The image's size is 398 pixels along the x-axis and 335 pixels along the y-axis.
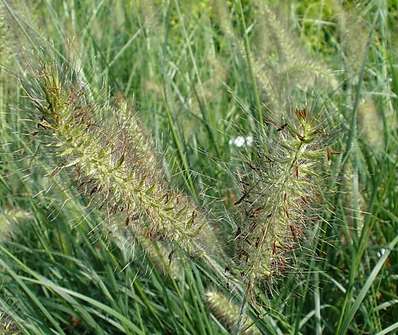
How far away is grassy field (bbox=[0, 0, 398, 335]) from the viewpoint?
1235mm

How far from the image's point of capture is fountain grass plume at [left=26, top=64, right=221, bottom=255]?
1.14 m

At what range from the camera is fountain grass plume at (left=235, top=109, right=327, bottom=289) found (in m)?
1.15

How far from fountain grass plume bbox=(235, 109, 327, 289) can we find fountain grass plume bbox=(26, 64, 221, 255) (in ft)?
0.32

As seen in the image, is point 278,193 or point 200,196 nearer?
point 278,193

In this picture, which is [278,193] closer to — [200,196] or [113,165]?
[113,165]

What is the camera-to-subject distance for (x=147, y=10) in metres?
2.15

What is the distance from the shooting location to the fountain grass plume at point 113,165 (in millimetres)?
1138

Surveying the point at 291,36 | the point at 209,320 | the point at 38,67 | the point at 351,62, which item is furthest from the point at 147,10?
the point at 38,67

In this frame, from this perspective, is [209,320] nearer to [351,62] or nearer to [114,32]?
[351,62]

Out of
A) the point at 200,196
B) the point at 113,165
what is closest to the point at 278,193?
the point at 113,165

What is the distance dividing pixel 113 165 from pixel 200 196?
531 mm

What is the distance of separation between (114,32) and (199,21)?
0.39 meters

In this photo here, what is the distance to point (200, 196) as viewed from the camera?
5.73 ft

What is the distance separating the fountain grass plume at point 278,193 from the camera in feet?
3.79
